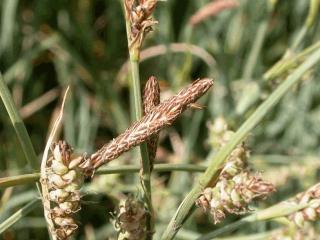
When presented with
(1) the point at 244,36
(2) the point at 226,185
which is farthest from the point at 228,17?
(2) the point at 226,185

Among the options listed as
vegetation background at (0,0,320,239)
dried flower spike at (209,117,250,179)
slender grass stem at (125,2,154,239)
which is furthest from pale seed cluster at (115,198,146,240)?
vegetation background at (0,0,320,239)

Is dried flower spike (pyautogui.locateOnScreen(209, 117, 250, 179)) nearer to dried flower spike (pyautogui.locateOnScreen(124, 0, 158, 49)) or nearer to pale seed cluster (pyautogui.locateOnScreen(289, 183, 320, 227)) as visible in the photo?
pale seed cluster (pyautogui.locateOnScreen(289, 183, 320, 227))

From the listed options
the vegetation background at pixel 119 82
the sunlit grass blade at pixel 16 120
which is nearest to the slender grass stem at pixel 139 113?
the sunlit grass blade at pixel 16 120

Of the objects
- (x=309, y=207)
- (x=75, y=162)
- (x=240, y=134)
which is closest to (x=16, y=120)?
(x=75, y=162)

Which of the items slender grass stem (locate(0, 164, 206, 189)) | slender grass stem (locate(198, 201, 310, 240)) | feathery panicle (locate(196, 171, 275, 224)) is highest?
slender grass stem (locate(0, 164, 206, 189))

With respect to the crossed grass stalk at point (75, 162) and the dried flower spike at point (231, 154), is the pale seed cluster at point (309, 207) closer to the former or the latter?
the dried flower spike at point (231, 154)

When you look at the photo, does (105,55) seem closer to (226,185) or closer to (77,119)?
(77,119)
